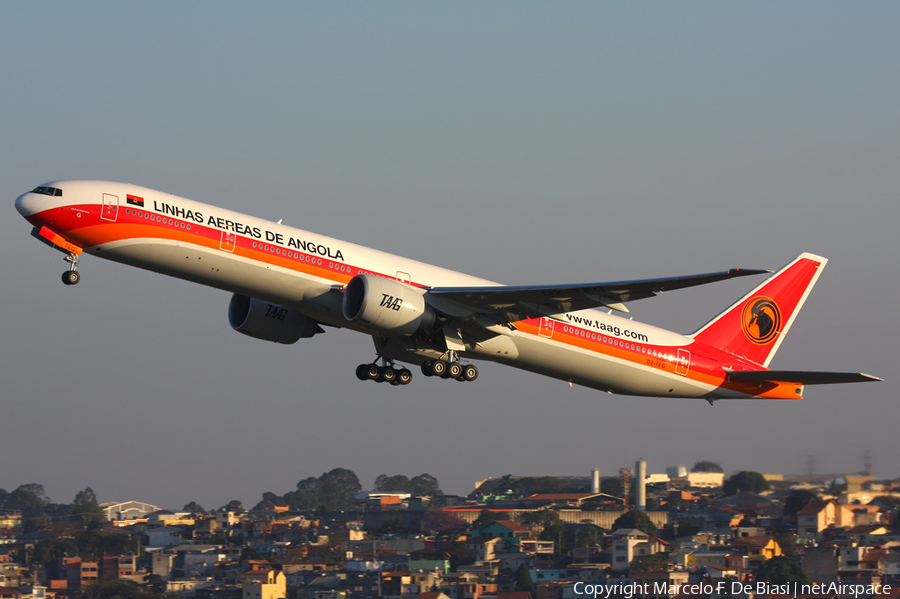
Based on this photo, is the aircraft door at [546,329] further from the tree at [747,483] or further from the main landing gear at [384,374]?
the tree at [747,483]

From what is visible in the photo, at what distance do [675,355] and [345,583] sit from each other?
2404 centimetres

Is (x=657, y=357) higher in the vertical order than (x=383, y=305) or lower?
lower

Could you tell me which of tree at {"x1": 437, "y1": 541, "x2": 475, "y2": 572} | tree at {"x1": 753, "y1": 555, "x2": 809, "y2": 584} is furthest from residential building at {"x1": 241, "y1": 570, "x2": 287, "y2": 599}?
tree at {"x1": 753, "y1": 555, "x2": 809, "y2": 584}

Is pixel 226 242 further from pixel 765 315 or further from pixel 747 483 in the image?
pixel 747 483

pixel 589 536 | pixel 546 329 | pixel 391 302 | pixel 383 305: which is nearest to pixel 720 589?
pixel 546 329

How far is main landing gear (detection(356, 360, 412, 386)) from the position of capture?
39.3 meters

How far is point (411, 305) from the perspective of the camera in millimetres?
35188

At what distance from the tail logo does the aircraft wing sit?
1079cm

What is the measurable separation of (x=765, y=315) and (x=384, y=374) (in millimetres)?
15974

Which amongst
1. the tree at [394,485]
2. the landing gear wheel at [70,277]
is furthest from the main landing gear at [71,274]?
the tree at [394,485]

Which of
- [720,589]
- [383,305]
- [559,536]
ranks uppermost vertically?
[383,305]

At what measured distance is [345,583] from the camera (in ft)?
185

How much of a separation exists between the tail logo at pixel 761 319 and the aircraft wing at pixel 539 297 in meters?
10.8

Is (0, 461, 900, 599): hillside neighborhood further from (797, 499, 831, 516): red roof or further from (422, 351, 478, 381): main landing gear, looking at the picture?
(422, 351, 478, 381): main landing gear
